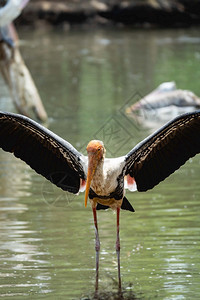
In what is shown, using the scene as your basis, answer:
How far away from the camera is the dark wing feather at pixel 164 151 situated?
586 centimetres

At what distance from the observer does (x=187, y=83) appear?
51.6ft

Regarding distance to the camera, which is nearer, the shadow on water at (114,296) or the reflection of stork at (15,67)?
the shadow on water at (114,296)

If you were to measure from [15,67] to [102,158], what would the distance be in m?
6.45

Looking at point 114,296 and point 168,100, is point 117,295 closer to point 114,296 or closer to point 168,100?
point 114,296

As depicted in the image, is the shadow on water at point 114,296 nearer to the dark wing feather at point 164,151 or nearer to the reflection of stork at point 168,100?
the dark wing feather at point 164,151

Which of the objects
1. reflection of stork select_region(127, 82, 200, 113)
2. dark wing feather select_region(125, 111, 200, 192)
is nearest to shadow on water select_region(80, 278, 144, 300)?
dark wing feather select_region(125, 111, 200, 192)

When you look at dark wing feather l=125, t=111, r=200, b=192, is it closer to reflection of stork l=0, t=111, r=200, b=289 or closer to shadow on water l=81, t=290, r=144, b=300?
reflection of stork l=0, t=111, r=200, b=289

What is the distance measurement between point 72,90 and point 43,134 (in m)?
9.67

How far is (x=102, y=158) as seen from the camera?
5.71m

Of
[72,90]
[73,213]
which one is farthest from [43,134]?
[72,90]

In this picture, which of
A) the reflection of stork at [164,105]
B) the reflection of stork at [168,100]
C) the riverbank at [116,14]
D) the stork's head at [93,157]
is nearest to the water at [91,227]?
the reflection of stork at [164,105]

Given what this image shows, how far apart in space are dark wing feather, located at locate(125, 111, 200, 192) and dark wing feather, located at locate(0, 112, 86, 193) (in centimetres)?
42

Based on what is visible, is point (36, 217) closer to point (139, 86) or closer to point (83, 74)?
point (139, 86)

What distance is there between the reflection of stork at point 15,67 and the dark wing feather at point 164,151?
593 centimetres
